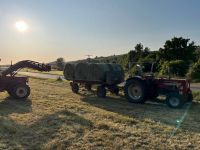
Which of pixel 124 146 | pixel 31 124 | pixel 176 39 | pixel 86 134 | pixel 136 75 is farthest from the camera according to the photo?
pixel 176 39

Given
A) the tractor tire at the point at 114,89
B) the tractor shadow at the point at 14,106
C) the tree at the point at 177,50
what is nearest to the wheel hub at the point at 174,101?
the tractor tire at the point at 114,89

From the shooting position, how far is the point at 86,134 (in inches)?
375

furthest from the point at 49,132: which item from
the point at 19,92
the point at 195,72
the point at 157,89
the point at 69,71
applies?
the point at 195,72

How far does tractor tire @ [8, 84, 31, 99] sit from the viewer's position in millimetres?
17062

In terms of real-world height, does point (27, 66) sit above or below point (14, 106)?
above

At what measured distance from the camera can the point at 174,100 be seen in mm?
14289

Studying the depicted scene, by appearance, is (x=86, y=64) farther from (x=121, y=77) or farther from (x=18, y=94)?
(x=18, y=94)

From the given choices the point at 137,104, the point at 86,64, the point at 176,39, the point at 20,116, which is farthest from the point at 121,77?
the point at 176,39

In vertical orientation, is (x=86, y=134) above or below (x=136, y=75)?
below

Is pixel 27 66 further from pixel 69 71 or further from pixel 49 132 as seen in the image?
pixel 49 132

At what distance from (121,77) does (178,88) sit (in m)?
4.41

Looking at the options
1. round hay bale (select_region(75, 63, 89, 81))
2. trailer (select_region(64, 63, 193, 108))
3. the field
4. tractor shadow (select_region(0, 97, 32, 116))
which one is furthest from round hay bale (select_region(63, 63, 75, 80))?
trailer (select_region(64, 63, 193, 108))

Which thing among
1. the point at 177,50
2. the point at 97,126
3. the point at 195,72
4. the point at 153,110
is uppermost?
the point at 177,50

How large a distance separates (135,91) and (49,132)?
6874 mm
